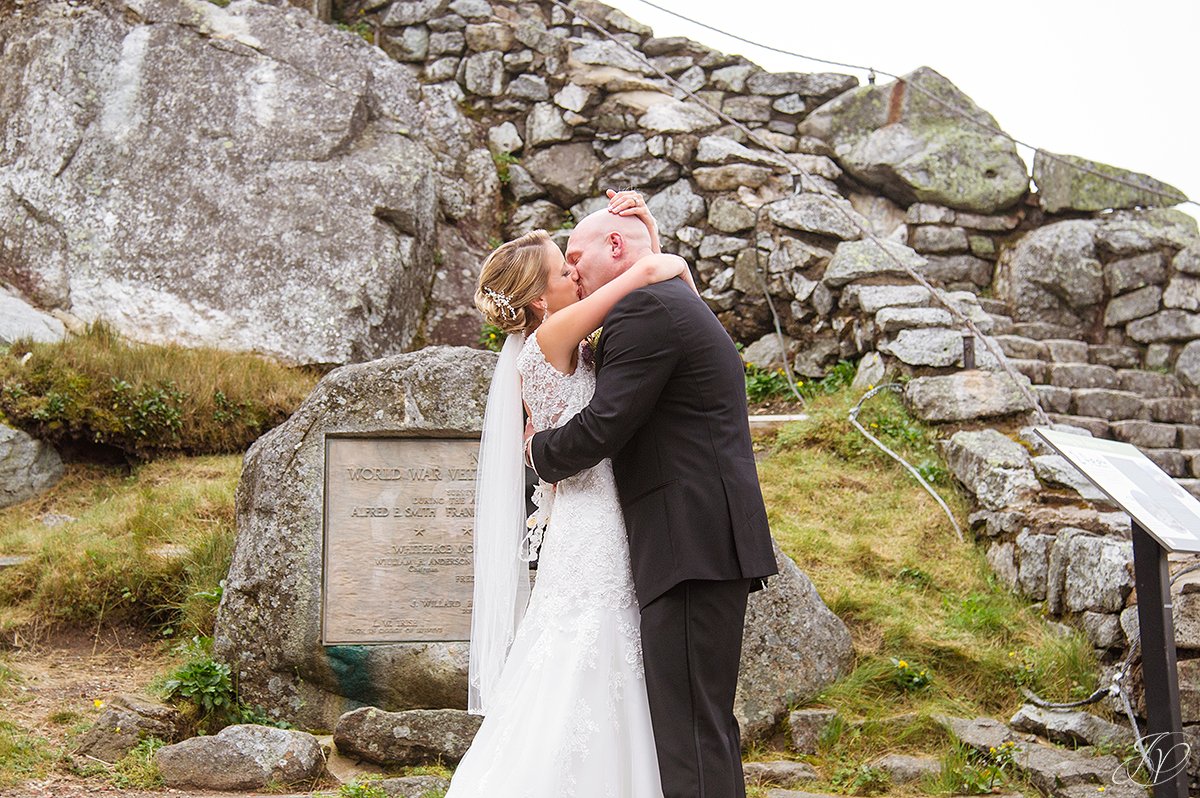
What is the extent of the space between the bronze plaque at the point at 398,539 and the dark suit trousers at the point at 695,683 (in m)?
2.35

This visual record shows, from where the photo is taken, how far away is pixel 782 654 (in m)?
5.05

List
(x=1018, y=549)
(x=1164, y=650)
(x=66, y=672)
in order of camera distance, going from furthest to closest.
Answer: (x=1018, y=549) → (x=66, y=672) → (x=1164, y=650)

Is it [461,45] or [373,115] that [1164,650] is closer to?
[373,115]

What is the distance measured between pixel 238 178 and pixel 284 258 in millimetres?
834

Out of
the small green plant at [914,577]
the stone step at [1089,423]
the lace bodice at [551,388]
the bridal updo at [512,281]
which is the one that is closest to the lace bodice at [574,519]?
the lace bodice at [551,388]

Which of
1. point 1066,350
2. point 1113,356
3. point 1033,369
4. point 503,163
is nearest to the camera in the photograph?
point 1033,369

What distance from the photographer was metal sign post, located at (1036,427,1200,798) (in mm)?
4059

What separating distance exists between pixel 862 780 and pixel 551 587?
2087 mm

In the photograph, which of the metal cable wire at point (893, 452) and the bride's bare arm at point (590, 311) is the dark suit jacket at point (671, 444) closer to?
the bride's bare arm at point (590, 311)

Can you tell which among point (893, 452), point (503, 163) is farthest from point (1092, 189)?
point (503, 163)

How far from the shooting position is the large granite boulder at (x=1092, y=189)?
9.50 metres

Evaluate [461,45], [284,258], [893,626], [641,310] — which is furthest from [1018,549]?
[461,45]

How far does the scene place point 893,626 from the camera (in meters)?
5.48
